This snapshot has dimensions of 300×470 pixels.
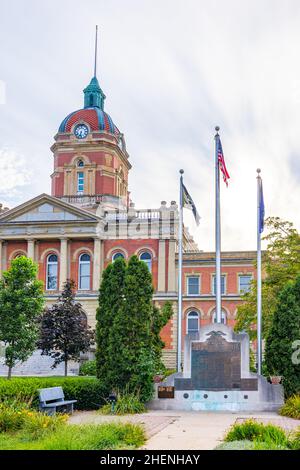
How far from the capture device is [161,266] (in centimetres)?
4953

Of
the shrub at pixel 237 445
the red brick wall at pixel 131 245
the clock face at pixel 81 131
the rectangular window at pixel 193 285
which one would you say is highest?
the clock face at pixel 81 131

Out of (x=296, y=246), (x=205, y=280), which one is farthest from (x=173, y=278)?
(x=296, y=246)

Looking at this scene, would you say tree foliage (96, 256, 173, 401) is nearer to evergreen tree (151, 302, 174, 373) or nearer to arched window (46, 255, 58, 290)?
evergreen tree (151, 302, 174, 373)

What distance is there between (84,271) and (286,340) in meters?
29.7

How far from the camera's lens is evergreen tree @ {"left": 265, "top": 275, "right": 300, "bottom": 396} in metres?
22.4

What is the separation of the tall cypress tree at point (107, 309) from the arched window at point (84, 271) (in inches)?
1008

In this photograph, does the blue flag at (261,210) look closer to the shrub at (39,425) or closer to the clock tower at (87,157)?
the shrub at (39,425)

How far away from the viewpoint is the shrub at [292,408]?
790 inches

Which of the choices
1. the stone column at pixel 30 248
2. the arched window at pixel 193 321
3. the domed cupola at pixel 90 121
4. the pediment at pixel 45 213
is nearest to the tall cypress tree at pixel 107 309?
the pediment at pixel 45 213

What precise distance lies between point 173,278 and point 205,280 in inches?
101

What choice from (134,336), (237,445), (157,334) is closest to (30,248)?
(157,334)

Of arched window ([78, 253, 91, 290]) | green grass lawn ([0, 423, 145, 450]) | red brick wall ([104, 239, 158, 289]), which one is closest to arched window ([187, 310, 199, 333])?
red brick wall ([104, 239, 158, 289])

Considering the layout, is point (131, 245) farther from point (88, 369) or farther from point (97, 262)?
point (88, 369)

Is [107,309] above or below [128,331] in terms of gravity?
above
